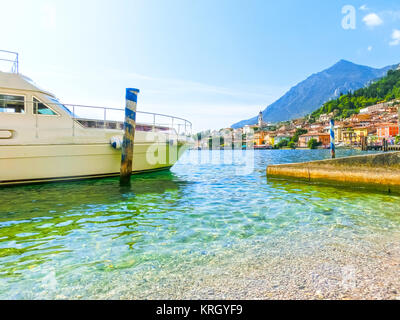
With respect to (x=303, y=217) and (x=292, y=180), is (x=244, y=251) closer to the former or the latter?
(x=303, y=217)

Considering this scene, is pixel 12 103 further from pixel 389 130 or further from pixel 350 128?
pixel 350 128

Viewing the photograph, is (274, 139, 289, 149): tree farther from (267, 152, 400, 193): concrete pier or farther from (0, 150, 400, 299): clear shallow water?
(0, 150, 400, 299): clear shallow water

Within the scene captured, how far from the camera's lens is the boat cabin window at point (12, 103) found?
8.55 metres

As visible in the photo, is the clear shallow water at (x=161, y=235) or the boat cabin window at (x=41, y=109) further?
the boat cabin window at (x=41, y=109)

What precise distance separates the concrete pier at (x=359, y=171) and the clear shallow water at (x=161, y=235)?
0.51m

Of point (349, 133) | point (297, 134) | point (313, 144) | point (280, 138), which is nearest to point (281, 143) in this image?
point (280, 138)

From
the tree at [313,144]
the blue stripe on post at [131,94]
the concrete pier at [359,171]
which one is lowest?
the concrete pier at [359,171]

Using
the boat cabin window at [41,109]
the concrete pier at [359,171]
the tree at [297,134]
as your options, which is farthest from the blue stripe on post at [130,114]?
the tree at [297,134]

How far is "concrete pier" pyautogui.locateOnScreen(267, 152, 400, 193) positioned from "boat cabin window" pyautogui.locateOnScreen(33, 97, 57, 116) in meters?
9.04

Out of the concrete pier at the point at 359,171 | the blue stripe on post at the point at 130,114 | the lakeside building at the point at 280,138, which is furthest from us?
the lakeside building at the point at 280,138

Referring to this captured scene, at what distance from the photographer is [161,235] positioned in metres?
3.92

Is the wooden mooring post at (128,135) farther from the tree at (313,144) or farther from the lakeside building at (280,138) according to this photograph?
the lakeside building at (280,138)

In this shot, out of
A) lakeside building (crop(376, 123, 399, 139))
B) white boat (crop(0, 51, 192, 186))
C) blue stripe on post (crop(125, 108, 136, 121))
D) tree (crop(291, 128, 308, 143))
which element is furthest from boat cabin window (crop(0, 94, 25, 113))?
tree (crop(291, 128, 308, 143))

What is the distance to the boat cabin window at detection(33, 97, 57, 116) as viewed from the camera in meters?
8.95
